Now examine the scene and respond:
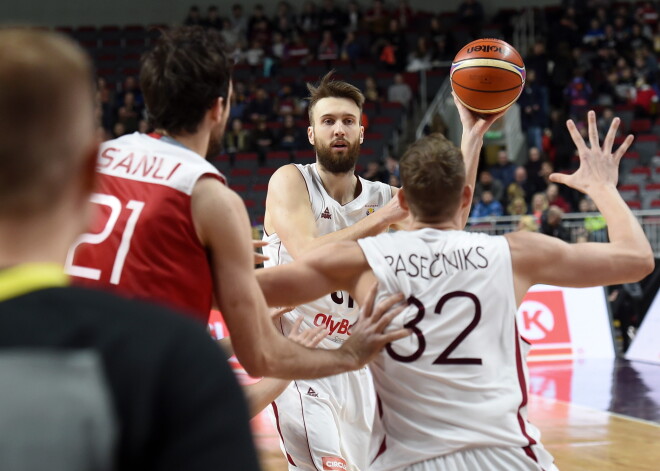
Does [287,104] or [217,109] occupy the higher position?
[217,109]

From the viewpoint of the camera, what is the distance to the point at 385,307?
9.45ft

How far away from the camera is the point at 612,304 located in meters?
12.6

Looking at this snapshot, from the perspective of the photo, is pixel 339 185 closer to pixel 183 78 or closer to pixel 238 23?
pixel 183 78

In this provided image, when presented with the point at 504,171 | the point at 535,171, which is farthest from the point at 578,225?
the point at 504,171

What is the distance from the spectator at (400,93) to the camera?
2077 centimetres

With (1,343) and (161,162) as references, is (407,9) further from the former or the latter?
(1,343)

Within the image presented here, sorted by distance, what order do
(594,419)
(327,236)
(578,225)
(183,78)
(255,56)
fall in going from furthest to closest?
(255,56), (578,225), (594,419), (327,236), (183,78)

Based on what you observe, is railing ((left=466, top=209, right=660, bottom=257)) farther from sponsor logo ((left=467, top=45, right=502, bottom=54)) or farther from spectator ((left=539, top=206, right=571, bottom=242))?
sponsor logo ((left=467, top=45, right=502, bottom=54))

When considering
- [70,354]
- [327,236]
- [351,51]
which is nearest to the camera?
[70,354]

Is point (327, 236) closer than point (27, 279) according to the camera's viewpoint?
No

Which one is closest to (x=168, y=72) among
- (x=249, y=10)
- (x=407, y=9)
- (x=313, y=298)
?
(x=313, y=298)

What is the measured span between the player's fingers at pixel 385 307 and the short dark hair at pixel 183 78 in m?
0.81

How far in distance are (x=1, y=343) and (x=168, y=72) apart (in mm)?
1848

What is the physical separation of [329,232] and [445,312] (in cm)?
249
